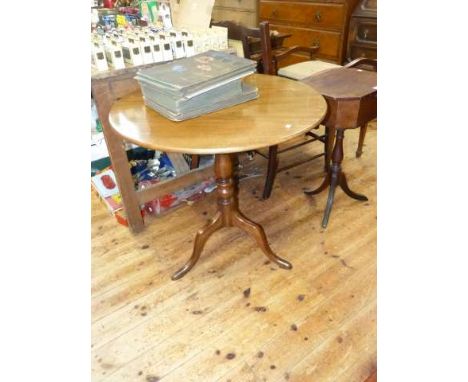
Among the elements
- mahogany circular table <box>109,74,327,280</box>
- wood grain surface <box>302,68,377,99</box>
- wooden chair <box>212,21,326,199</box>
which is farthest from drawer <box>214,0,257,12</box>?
mahogany circular table <box>109,74,327,280</box>

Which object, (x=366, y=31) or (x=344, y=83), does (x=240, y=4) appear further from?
(x=344, y=83)

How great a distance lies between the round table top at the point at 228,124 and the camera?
92cm

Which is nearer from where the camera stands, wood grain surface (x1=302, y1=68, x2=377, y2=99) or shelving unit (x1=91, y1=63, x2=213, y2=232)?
shelving unit (x1=91, y1=63, x2=213, y2=232)

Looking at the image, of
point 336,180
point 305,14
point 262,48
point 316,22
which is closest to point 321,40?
point 316,22

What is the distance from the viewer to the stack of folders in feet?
3.35

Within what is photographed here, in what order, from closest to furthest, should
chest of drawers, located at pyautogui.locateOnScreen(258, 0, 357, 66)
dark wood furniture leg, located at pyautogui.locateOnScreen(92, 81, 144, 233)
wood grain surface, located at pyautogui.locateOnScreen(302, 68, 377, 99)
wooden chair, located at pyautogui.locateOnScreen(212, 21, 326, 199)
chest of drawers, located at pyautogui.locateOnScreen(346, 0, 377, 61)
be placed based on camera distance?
1. dark wood furniture leg, located at pyautogui.locateOnScreen(92, 81, 144, 233)
2. wood grain surface, located at pyautogui.locateOnScreen(302, 68, 377, 99)
3. wooden chair, located at pyautogui.locateOnScreen(212, 21, 326, 199)
4. chest of drawers, located at pyautogui.locateOnScreen(346, 0, 377, 61)
5. chest of drawers, located at pyautogui.locateOnScreen(258, 0, 357, 66)

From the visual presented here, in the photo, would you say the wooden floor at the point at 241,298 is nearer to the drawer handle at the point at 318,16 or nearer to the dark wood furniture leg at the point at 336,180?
the dark wood furniture leg at the point at 336,180

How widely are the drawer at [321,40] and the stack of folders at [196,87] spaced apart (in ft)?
6.15

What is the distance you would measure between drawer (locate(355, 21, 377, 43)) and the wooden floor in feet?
4.27

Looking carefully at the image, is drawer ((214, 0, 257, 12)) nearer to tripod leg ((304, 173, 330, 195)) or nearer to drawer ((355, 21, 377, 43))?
drawer ((355, 21, 377, 43))

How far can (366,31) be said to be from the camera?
2551 millimetres
